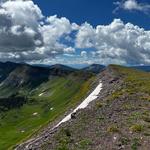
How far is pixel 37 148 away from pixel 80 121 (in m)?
9.21

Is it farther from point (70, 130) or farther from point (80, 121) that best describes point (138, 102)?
point (70, 130)

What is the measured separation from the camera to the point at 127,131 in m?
36.1

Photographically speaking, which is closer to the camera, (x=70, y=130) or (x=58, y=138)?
(x=58, y=138)

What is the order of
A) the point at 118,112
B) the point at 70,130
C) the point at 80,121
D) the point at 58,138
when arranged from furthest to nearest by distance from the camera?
1. the point at 118,112
2. the point at 80,121
3. the point at 70,130
4. the point at 58,138

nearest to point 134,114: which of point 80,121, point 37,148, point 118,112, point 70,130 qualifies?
point 118,112

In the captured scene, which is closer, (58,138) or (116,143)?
(116,143)

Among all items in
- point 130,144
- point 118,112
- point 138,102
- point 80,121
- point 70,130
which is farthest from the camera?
point 138,102

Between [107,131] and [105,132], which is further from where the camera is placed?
[107,131]

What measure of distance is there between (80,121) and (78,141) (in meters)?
8.63

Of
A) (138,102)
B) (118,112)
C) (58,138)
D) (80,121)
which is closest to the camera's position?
(58,138)

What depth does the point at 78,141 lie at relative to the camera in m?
Answer: 33.6

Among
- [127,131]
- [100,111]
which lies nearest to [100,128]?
[127,131]

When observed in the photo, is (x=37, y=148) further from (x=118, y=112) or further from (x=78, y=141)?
(x=118, y=112)

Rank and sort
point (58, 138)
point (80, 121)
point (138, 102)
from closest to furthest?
point (58, 138) < point (80, 121) < point (138, 102)
